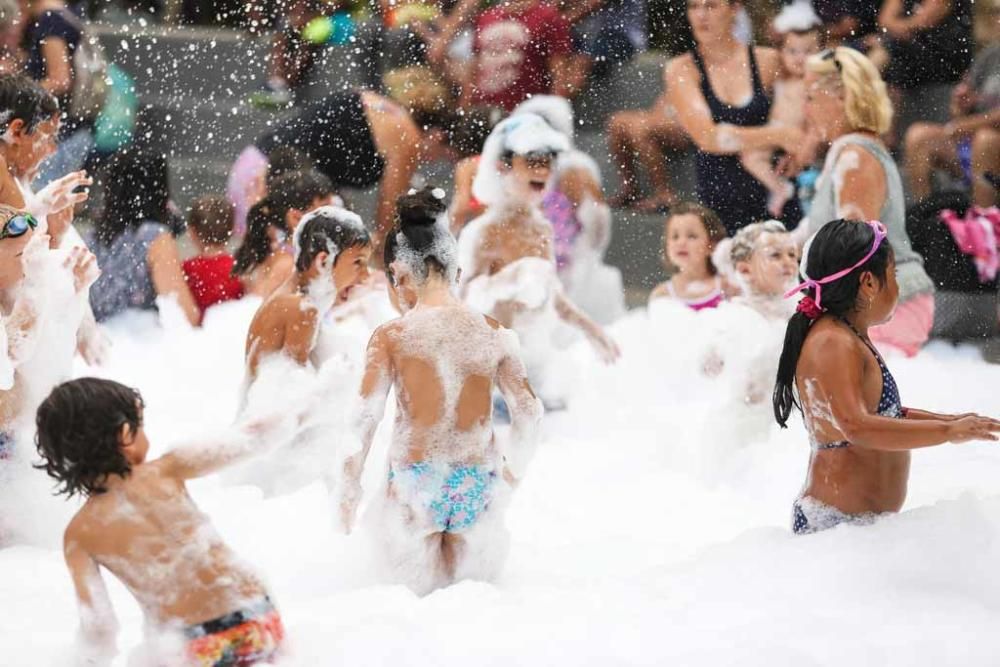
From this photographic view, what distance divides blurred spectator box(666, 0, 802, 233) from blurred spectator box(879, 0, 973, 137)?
463 millimetres

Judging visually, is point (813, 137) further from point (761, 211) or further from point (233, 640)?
point (233, 640)

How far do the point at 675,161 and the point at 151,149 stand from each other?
253cm

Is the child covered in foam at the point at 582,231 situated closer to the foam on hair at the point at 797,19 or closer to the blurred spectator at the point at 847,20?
the foam on hair at the point at 797,19

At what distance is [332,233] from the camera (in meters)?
4.25

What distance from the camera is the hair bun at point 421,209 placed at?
3609mm

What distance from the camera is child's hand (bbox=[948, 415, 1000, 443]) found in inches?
121

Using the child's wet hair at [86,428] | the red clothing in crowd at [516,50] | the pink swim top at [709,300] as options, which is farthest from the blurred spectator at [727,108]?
the child's wet hair at [86,428]

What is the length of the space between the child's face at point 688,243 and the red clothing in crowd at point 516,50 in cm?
107

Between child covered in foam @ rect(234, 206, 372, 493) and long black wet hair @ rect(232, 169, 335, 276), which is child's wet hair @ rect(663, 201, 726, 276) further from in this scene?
child covered in foam @ rect(234, 206, 372, 493)

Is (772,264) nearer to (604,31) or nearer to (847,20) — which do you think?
(847,20)

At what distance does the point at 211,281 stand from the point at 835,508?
377cm

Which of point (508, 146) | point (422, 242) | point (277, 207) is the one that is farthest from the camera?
point (508, 146)

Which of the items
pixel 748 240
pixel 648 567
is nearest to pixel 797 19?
pixel 748 240

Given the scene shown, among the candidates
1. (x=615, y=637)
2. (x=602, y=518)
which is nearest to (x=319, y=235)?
(x=602, y=518)
